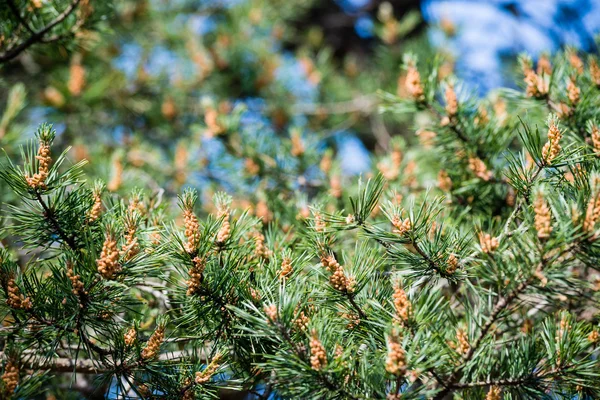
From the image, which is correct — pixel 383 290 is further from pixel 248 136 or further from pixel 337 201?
pixel 248 136

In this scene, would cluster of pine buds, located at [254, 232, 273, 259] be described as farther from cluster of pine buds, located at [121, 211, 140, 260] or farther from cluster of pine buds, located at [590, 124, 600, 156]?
cluster of pine buds, located at [590, 124, 600, 156]

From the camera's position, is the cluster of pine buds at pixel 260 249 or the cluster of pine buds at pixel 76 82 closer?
the cluster of pine buds at pixel 260 249

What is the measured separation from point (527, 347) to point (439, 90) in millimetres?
570

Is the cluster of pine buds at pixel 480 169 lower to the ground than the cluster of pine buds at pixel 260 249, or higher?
lower

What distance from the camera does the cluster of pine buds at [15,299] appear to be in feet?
2.22

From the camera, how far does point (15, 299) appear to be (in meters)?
0.68

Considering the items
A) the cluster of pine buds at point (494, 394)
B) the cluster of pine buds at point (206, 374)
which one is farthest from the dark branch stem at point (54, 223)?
the cluster of pine buds at point (494, 394)

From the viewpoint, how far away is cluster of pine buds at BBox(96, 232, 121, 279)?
656 mm

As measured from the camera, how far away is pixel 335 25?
9.52ft

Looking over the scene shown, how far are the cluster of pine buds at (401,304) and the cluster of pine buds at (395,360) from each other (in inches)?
2.3

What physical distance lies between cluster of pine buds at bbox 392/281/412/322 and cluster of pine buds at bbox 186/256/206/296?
0.25 metres

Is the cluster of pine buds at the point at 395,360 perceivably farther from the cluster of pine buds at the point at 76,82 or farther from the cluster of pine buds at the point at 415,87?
the cluster of pine buds at the point at 76,82

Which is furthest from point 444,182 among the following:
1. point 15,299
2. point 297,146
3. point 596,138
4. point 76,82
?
point 76,82

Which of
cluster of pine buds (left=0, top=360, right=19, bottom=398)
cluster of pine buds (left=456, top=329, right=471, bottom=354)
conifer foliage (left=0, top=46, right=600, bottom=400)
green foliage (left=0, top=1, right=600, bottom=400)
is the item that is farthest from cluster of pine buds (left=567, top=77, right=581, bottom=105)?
cluster of pine buds (left=0, top=360, right=19, bottom=398)
